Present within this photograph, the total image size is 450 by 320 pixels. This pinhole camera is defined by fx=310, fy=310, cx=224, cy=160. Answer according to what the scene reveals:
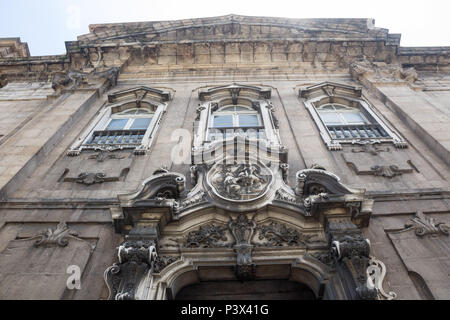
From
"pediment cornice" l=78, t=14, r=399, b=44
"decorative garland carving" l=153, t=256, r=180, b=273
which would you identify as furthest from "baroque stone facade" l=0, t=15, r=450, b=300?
"pediment cornice" l=78, t=14, r=399, b=44

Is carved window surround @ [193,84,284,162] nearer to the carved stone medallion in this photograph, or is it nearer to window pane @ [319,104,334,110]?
the carved stone medallion

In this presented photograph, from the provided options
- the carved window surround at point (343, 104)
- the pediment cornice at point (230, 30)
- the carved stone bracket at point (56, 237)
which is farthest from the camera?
the pediment cornice at point (230, 30)

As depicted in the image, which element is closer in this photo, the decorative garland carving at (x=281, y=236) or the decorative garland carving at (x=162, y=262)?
the decorative garland carving at (x=162, y=262)

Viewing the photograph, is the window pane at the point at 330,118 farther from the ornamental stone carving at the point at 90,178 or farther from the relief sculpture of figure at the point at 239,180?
the ornamental stone carving at the point at 90,178

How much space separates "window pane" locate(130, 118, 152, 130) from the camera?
10195 millimetres

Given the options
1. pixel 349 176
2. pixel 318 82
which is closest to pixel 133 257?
pixel 349 176

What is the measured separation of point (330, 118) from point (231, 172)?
535 centimetres

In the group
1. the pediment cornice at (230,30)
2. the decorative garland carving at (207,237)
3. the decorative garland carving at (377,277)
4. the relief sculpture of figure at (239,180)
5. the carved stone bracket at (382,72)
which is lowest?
the decorative garland carving at (377,277)

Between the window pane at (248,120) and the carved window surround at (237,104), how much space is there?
0.57 ft

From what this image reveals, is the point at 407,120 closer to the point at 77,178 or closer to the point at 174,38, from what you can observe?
the point at 77,178

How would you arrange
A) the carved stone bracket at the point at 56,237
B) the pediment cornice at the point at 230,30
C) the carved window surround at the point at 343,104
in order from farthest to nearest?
the pediment cornice at the point at 230,30
the carved window surround at the point at 343,104
the carved stone bracket at the point at 56,237

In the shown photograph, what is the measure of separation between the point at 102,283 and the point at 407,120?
8.80 metres

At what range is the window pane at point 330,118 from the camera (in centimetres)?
1005

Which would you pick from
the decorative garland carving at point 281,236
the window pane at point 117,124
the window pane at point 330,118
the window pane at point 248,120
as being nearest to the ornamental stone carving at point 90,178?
the window pane at point 117,124
